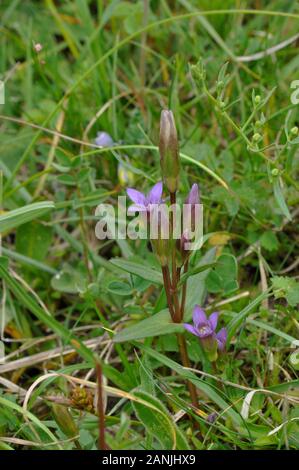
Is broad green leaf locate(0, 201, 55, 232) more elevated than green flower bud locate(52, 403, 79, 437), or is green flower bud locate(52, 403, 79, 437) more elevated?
broad green leaf locate(0, 201, 55, 232)

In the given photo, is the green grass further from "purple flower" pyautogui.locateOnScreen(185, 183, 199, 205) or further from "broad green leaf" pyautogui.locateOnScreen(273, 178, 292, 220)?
"purple flower" pyautogui.locateOnScreen(185, 183, 199, 205)

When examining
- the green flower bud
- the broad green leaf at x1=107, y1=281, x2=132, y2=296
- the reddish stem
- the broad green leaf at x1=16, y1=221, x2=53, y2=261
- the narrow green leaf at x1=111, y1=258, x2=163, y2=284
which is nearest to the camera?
the reddish stem

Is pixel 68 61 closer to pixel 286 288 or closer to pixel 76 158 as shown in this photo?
pixel 76 158

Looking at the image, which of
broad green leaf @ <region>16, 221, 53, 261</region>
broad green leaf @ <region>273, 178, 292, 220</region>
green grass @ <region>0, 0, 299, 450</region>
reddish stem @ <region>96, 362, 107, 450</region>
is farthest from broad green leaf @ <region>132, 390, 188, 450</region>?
broad green leaf @ <region>16, 221, 53, 261</region>

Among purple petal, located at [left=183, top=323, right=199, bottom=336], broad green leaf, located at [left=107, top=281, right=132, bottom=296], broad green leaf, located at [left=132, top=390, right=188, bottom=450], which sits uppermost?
broad green leaf, located at [left=107, top=281, right=132, bottom=296]

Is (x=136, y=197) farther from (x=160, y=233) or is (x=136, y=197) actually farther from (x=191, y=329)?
(x=191, y=329)

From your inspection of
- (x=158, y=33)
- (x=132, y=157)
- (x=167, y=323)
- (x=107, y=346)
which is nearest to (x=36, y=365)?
(x=107, y=346)

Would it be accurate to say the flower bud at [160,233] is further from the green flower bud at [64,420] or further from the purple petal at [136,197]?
the green flower bud at [64,420]

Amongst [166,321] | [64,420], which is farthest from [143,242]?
[64,420]
